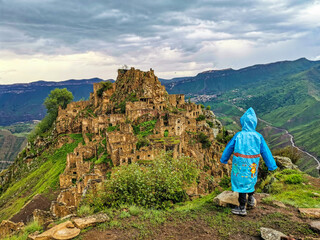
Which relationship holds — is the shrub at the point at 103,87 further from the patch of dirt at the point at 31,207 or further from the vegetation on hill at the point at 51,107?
the patch of dirt at the point at 31,207

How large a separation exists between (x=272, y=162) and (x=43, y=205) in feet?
107

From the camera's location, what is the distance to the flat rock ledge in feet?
28.3

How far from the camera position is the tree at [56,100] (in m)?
83.2

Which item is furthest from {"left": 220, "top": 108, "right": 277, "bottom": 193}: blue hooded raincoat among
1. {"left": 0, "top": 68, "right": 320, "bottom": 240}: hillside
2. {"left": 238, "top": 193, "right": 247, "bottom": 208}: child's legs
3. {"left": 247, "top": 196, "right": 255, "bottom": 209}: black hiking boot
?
{"left": 0, "top": 68, "right": 320, "bottom": 240}: hillside

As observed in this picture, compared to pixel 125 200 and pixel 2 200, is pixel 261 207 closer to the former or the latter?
pixel 125 200

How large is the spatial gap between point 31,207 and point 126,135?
694 inches

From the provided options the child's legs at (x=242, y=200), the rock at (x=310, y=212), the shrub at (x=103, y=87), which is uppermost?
the shrub at (x=103, y=87)

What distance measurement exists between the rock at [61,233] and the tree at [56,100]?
266ft

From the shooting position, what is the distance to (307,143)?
139m

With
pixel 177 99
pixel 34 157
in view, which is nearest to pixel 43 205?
pixel 34 157

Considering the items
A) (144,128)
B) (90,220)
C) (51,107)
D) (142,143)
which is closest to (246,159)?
(90,220)

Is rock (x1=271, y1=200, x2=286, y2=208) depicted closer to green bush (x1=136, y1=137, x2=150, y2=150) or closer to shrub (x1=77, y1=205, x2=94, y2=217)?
shrub (x1=77, y1=205, x2=94, y2=217)

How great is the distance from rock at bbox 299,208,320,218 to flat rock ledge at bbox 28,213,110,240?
9.08 m

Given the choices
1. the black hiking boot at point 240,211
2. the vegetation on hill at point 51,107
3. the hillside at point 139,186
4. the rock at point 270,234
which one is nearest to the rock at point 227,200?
the hillside at point 139,186
